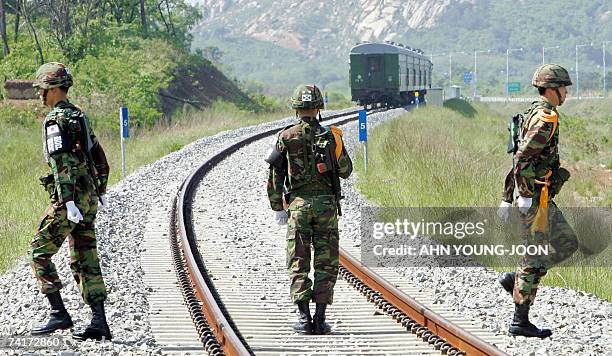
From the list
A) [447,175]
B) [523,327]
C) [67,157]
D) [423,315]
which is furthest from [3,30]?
[523,327]

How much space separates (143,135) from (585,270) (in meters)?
22.3

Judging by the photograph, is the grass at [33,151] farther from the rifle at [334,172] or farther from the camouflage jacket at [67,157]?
the rifle at [334,172]

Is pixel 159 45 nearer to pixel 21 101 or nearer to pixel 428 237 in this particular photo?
pixel 21 101

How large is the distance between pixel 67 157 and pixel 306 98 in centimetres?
189

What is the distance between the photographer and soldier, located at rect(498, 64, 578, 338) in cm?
734

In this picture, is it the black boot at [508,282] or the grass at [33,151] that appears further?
the grass at [33,151]

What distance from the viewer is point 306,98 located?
25.3 ft

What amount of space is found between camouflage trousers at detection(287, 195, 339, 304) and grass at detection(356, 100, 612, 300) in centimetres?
266

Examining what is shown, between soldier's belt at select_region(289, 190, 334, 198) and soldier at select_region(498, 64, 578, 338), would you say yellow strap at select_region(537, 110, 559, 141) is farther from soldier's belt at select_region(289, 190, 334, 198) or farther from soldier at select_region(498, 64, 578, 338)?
soldier's belt at select_region(289, 190, 334, 198)

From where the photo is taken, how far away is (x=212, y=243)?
1212cm

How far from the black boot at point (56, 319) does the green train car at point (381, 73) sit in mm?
34737

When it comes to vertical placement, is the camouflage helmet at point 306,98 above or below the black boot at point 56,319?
above

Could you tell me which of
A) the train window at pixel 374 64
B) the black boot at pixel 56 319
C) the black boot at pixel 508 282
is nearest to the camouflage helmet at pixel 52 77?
the black boot at pixel 56 319

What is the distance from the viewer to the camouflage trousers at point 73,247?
729 cm
